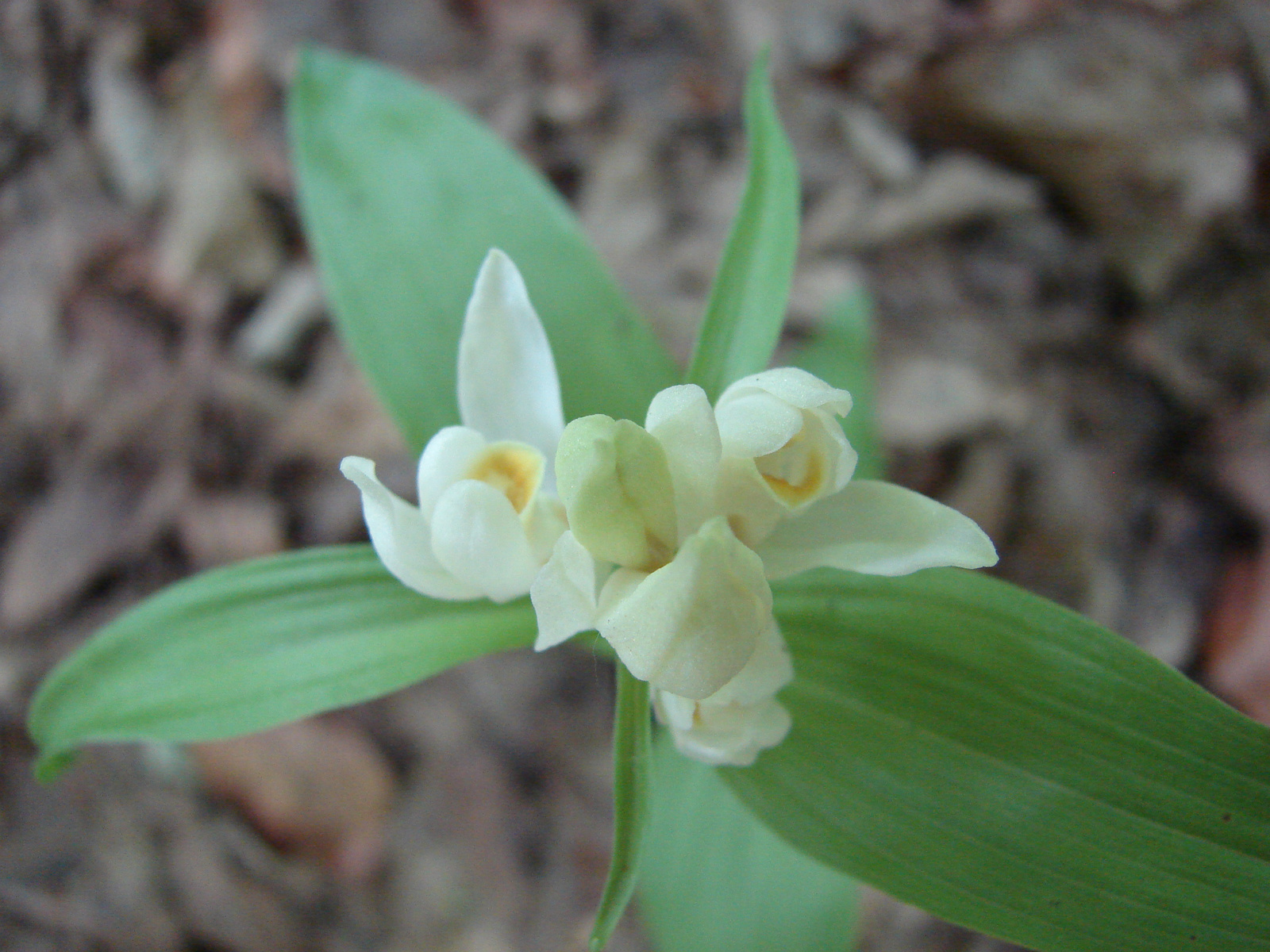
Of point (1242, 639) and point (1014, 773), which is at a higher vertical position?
point (1014, 773)

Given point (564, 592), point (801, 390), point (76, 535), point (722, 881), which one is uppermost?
point (801, 390)

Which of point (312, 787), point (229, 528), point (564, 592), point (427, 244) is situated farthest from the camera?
point (229, 528)

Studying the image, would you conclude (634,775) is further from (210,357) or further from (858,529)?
(210,357)

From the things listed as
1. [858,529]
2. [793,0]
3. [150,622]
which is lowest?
[150,622]

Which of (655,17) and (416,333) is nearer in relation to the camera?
(416,333)

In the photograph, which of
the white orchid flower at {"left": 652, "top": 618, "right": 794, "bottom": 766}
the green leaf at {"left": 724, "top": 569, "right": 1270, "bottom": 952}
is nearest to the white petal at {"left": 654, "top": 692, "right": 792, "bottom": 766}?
the white orchid flower at {"left": 652, "top": 618, "right": 794, "bottom": 766}

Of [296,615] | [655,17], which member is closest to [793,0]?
[655,17]

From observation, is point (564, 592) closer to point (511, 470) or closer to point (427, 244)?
point (511, 470)

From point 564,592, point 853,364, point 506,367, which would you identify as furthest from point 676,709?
point 853,364
